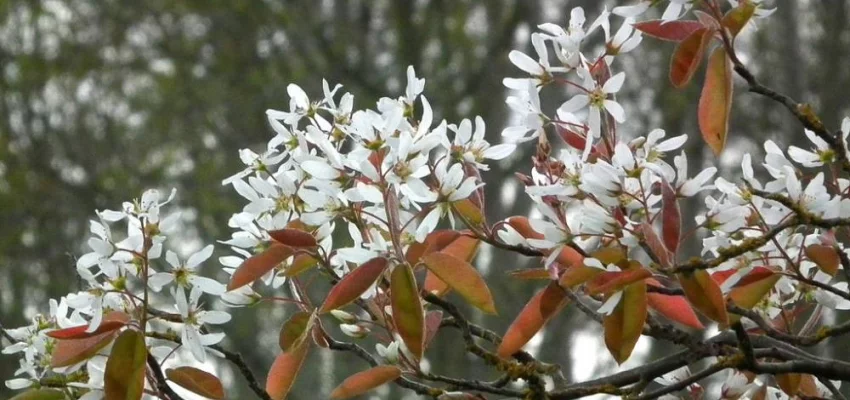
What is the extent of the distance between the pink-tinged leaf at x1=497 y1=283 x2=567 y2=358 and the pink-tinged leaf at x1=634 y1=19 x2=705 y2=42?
300mm

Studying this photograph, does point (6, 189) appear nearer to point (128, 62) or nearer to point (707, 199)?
point (128, 62)

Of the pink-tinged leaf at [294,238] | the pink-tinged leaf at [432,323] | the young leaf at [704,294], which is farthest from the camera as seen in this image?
the pink-tinged leaf at [432,323]

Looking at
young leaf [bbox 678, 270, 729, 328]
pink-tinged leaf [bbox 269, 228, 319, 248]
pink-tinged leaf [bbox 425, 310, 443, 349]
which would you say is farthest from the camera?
pink-tinged leaf [bbox 425, 310, 443, 349]

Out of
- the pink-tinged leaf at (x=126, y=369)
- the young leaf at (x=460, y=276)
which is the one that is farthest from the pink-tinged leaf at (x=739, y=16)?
the pink-tinged leaf at (x=126, y=369)

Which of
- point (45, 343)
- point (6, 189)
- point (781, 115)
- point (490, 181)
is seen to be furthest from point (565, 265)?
point (6, 189)

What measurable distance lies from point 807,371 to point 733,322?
0.09 meters

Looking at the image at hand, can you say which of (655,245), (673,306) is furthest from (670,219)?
(673,306)

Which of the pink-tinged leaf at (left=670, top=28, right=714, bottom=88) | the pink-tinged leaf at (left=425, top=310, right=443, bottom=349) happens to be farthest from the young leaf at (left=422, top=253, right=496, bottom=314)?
the pink-tinged leaf at (left=670, top=28, right=714, bottom=88)

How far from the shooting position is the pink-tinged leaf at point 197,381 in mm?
1412

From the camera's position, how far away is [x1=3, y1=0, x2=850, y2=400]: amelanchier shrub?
123 centimetres

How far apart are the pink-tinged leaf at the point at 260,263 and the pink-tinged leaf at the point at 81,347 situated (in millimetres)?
140

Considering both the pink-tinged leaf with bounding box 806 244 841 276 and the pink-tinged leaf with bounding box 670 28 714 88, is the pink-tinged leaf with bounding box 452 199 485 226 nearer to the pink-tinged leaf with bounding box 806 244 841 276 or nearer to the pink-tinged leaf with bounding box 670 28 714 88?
the pink-tinged leaf with bounding box 670 28 714 88

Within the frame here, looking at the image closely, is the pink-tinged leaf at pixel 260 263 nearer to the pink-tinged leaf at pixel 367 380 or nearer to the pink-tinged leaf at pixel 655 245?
the pink-tinged leaf at pixel 367 380

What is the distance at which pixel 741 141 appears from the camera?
802 cm
